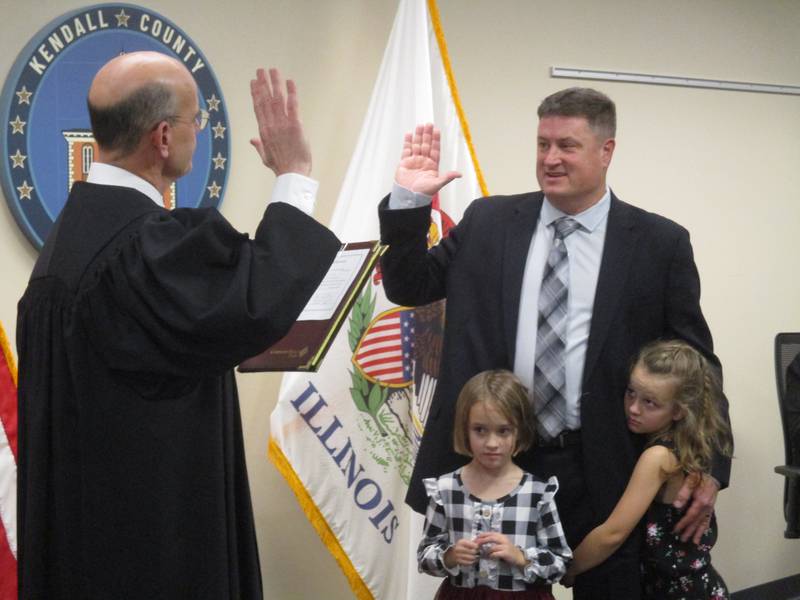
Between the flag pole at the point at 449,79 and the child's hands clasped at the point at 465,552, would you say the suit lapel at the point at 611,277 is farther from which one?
the flag pole at the point at 449,79

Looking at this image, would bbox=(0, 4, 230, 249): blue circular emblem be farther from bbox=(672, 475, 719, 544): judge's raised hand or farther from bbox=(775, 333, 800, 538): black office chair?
bbox=(775, 333, 800, 538): black office chair

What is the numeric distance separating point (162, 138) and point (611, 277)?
115cm

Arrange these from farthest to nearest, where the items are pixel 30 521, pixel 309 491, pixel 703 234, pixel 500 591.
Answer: pixel 703 234, pixel 309 491, pixel 500 591, pixel 30 521

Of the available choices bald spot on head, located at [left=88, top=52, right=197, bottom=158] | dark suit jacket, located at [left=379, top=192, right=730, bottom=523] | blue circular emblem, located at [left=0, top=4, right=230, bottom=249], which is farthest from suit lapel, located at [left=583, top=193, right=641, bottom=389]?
blue circular emblem, located at [left=0, top=4, right=230, bottom=249]

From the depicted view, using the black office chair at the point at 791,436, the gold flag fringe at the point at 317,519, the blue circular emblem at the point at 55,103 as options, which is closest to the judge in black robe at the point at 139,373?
the blue circular emblem at the point at 55,103

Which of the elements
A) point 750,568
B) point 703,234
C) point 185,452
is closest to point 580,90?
point 185,452

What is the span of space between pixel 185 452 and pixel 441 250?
1.00 meters

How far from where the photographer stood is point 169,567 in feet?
5.87

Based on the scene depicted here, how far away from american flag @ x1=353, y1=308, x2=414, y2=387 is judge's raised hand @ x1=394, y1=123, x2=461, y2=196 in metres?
0.83

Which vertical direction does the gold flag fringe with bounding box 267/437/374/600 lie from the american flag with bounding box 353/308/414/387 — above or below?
below

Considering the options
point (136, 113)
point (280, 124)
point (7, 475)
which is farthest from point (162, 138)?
point (7, 475)

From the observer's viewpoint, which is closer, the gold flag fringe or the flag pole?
the gold flag fringe

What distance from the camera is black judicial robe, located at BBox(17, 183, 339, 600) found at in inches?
65.2

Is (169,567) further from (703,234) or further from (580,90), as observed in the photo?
(703,234)
